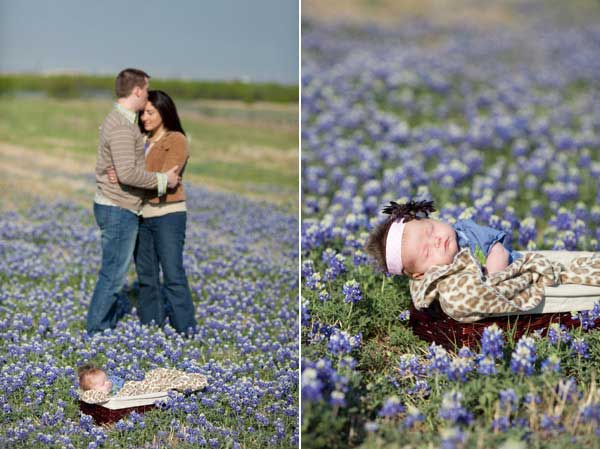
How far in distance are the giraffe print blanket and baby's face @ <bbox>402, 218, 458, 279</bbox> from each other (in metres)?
0.08

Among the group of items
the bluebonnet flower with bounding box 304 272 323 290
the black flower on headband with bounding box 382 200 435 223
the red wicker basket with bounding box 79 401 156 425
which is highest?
the black flower on headband with bounding box 382 200 435 223

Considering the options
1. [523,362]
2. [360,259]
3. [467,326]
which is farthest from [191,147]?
[523,362]

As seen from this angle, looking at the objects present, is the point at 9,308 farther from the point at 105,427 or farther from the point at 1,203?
the point at 1,203

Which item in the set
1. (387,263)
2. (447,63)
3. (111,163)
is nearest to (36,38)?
(111,163)

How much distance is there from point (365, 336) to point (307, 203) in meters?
2.11

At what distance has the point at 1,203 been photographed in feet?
25.3

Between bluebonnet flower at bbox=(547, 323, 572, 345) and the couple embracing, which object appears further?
the couple embracing

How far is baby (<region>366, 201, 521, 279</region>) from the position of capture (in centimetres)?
429

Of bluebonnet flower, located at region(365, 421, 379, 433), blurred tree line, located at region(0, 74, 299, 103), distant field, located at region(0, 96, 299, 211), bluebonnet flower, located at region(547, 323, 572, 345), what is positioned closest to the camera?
bluebonnet flower, located at region(365, 421, 379, 433)

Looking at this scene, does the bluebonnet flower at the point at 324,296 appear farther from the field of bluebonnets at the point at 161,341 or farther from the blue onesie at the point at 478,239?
the blue onesie at the point at 478,239

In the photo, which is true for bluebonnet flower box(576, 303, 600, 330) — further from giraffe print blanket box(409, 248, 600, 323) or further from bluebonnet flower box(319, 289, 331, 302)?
bluebonnet flower box(319, 289, 331, 302)

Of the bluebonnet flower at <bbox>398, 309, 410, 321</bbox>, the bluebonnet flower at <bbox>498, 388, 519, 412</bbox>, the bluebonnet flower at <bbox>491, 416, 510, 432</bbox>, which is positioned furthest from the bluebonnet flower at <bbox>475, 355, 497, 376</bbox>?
the bluebonnet flower at <bbox>398, 309, 410, 321</bbox>

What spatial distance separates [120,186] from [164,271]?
Result: 56 centimetres

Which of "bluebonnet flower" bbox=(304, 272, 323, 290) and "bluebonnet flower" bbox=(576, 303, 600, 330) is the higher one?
"bluebonnet flower" bbox=(304, 272, 323, 290)
